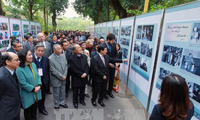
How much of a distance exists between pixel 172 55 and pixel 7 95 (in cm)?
275

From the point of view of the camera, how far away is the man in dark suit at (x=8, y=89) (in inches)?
74.3

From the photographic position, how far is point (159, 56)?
265cm

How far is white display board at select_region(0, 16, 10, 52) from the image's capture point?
4.60m

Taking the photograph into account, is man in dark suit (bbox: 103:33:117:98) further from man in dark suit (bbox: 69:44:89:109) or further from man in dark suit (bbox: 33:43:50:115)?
man in dark suit (bbox: 33:43:50:115)

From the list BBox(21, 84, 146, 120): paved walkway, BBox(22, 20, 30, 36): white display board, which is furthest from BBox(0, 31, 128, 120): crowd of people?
BBox(22, 20, 30, 36): white display board

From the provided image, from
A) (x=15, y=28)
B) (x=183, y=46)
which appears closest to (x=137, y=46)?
(x=183, y=46)

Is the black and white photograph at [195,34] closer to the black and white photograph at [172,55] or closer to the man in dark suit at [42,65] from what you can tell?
the black and white photograph at [172,55]

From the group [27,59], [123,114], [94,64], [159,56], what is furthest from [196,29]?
[27,59]

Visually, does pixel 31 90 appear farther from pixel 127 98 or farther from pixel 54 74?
pixel 127 98

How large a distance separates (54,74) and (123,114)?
2048 mm

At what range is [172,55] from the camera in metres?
2.28

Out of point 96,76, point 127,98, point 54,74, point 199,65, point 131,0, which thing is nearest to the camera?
point 199,65

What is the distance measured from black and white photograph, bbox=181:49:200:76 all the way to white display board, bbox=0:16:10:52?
5.46 m

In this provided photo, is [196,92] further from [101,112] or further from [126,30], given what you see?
[126,30]
